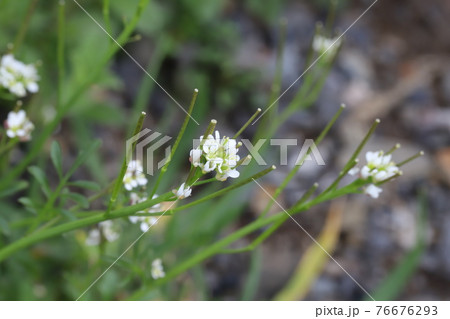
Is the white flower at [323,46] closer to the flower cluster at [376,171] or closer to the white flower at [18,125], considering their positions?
the flower cluster at [376,171]

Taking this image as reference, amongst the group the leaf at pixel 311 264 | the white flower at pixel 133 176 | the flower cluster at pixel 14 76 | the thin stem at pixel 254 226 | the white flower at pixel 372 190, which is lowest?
the leaf at pixel 311 264

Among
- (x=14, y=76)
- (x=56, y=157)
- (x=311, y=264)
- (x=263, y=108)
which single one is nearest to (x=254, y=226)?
(x=56, y=157)

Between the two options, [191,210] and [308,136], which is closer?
[191,210]

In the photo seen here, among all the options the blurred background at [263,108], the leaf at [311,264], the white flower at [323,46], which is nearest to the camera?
the white flower at [323,46]

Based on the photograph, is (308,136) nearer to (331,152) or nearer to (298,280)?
(331,152)

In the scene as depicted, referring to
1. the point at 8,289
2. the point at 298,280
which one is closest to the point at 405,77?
the point at 298,280

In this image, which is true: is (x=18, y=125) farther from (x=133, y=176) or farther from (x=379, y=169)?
(x=379, y=169)

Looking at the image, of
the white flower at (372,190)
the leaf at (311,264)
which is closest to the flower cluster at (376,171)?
the white flower at (372,190)
